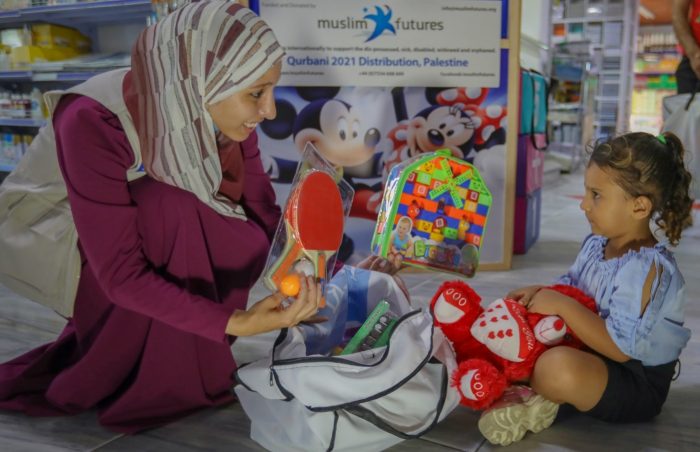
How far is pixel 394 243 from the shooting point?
1.45 metres

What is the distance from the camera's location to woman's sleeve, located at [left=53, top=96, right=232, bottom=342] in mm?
1015

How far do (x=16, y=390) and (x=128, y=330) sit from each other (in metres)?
0.30

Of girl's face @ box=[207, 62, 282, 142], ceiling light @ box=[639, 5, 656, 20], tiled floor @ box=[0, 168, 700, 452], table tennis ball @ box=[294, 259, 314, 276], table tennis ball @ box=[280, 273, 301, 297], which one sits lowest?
tiled floor @ box=[0, 168, 700, 452]

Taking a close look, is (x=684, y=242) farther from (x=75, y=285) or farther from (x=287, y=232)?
(x=75, y=285)

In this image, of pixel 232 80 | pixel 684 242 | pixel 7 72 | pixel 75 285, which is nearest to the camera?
pixel 232 80

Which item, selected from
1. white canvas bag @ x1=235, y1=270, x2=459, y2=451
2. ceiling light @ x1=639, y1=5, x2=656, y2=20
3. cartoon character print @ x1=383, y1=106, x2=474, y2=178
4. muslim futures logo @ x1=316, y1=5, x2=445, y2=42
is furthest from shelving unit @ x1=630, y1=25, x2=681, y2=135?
white canvas bag @ x1=235, y1=270, x2=459, y2=451

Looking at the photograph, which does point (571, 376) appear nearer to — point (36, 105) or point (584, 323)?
point (584, 323)

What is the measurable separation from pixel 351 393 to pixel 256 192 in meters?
0.55

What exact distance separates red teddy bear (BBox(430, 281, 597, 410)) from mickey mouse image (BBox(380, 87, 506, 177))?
1.03 m

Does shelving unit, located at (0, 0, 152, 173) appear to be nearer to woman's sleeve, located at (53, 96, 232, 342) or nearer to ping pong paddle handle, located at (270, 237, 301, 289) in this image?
woman's sleeve, located at (53, 96, 232, 342)

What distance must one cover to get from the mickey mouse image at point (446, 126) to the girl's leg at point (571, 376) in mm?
1179

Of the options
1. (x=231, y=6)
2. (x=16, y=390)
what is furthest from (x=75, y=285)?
(x=231, y=6)

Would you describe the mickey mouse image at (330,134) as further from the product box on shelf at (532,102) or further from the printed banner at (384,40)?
the product box on shelf at (532,102)

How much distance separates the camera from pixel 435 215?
151cm
